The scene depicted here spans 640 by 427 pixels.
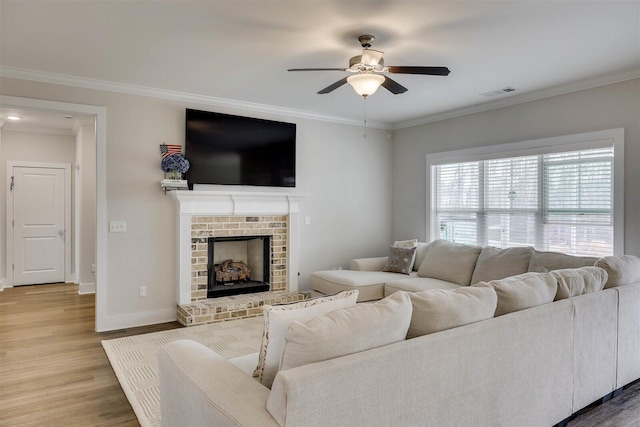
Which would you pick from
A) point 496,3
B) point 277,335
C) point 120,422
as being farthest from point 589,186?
point 120,422

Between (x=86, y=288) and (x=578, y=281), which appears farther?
(x=86, y=288)

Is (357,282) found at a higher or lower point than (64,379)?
higher

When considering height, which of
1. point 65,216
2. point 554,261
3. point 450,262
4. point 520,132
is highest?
point 520,132

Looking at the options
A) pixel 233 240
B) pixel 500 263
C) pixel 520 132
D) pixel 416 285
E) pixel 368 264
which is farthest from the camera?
pixel 368 264

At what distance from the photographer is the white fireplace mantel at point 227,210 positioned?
15.2 ft

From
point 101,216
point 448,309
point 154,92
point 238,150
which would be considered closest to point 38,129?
point 154,92

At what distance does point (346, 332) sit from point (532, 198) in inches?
158

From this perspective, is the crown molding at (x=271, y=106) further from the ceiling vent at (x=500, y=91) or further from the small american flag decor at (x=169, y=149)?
the small american flag decor at (x=169, y=149)

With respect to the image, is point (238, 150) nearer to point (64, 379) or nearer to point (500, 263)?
point (64, 379)

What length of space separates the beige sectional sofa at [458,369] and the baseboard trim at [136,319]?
9.26 feet

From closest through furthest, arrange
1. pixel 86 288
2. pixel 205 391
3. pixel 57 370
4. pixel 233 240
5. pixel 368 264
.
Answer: pixel 205 391 → pixel 57 370 → pixel 233 240 → pixel 368 264 → pixel 86 288

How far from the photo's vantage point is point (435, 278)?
4.75 meters

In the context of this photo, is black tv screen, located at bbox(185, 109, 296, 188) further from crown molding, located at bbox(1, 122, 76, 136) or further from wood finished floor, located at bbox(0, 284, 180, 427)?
crown molding, located at bbox(1, 122, 76, 136)

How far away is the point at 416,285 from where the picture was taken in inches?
172
